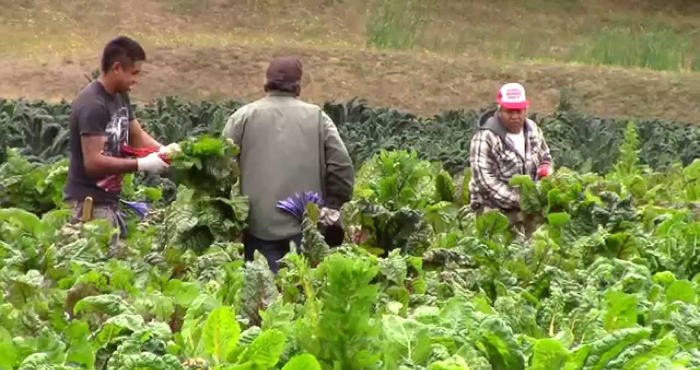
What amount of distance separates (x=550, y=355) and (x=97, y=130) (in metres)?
3.71

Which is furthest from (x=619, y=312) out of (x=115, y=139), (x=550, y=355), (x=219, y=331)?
(x=115, y=139)

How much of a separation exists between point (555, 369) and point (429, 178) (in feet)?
16.2

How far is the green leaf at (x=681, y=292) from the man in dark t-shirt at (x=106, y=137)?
2.77 m

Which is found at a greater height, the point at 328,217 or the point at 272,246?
the point at 328,217

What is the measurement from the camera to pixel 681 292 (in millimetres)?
4586

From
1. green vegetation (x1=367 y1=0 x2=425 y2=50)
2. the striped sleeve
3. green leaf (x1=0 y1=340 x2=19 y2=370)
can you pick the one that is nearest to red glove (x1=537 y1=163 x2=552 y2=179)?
the striped sleeve

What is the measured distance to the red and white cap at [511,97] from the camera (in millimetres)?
7691

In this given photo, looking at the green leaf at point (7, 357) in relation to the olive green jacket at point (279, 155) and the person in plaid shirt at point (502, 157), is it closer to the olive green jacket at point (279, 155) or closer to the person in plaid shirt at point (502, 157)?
the olive green jacket at point (279, 155)

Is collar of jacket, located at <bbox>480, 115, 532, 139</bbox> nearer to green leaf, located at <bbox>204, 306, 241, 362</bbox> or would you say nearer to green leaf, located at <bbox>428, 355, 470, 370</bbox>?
green leaf, located at <bbox>204, 306, 241, 362</bbox>

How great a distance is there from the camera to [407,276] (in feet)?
18.0

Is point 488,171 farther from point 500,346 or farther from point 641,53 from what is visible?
point 641,53

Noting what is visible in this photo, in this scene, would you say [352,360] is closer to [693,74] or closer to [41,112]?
[41,112]

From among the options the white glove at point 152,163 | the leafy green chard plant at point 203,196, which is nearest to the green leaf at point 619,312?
the leafy green chard plant at point 203,196

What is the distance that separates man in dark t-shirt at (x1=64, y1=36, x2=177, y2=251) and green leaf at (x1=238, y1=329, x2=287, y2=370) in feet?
11.1
